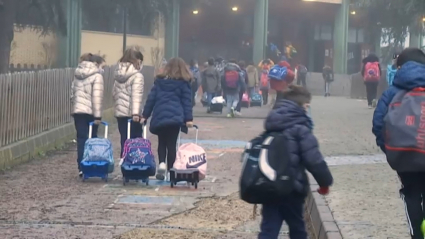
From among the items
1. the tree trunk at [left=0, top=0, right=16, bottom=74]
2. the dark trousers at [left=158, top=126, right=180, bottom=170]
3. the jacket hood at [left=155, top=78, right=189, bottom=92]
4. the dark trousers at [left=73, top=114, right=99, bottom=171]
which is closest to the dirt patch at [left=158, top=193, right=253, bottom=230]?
the dark trousers at [left=158, top=126, right=180, bottom=170]

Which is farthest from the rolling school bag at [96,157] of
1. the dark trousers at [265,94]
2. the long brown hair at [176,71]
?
the dark trousers at [265,94]

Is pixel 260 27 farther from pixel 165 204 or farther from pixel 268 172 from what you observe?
pixel 268 172

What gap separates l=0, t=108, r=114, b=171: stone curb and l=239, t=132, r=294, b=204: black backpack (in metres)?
7.10

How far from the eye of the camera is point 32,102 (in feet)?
46.9

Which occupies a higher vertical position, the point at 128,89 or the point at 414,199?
the point at 128,89

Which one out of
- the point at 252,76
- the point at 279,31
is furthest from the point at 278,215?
the point at 279,31

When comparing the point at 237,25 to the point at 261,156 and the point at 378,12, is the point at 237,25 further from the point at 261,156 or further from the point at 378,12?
the point at 261,156

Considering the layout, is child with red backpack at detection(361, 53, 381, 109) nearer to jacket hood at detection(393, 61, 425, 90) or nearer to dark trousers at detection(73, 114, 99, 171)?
dark trousers at detection(73, 114, 99, 171)

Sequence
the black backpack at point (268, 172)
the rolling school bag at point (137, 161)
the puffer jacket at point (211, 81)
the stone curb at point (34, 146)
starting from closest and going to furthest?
the black backpack at point (268, 172) < the rolling school bag at point (137, 161) < the stone curb at point (34, 146) < the puffer jacket at point (211, 81)

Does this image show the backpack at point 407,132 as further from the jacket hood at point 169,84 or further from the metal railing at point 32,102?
the metal railing at point 32,102

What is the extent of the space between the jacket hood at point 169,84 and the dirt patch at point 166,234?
3.18 m

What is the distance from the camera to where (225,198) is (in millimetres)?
10156

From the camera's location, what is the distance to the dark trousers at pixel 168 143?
11.1m

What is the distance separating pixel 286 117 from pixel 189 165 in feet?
15.6
